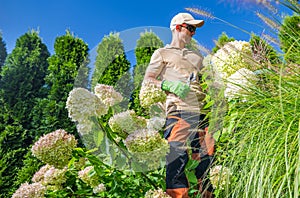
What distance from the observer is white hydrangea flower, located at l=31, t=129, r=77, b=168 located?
2.17 meters

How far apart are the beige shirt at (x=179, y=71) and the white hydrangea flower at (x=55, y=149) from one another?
1.94ft

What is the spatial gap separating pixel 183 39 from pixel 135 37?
0.94 ft

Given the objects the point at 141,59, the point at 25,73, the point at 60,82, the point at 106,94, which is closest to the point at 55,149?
the point at 106,94

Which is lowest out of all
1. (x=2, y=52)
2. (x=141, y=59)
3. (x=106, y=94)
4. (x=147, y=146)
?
(x=147, y=146)

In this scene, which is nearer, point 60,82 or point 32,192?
point 32,192

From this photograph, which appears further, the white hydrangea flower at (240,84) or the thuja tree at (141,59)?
the thuja tree at (141,59)

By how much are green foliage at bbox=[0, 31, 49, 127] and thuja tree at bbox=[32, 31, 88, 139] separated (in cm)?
17

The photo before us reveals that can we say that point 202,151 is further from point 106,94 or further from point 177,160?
point 106,94

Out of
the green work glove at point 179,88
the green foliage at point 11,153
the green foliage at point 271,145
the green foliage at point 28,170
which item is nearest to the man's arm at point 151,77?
the green work glove at point 179,88

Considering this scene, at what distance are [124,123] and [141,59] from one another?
2118mm

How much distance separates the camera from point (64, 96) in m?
4.99

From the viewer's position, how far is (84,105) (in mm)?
2123

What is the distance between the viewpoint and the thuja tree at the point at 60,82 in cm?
480

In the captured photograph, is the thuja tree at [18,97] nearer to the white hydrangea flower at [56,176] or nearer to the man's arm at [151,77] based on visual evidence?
the white hydrangea flower at [56,176]
